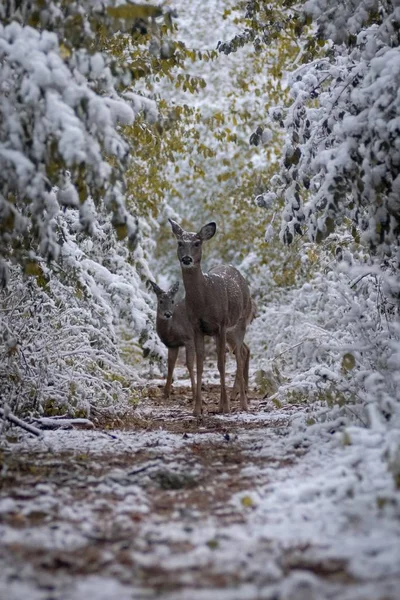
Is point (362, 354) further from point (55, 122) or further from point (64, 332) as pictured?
point (55, 122)

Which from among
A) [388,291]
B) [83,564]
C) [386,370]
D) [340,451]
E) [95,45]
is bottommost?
[83,564]

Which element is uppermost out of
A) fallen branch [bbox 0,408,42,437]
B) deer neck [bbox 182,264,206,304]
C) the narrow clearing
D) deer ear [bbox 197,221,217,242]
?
deer ear [bbox 197,221,217,242]

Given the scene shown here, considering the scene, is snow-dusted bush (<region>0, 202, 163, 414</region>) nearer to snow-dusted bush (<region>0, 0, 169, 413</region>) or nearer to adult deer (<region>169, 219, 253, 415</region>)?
snow-dusted bush (<region>0, 0, 169, 413</region>)

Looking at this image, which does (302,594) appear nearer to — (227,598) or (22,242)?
(227,598)

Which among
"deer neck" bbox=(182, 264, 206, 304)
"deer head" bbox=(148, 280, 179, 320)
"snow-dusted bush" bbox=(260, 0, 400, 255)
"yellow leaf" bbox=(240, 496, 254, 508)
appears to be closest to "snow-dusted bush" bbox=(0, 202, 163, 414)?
"deer neck" bbox=(182, 264, 206, 304)

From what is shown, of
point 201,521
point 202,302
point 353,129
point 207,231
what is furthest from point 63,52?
point 207,231

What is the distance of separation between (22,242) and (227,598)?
3875 mm

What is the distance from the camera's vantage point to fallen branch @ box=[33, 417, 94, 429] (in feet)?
21.4

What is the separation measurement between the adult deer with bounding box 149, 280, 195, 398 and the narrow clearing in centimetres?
572

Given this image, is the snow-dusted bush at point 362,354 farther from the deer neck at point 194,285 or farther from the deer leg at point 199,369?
the deer neck at point 194,285

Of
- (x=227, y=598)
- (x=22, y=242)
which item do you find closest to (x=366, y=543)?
(x=227, y=598)

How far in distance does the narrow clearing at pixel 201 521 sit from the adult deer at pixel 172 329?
18.8 ft

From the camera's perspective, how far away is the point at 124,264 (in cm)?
1005

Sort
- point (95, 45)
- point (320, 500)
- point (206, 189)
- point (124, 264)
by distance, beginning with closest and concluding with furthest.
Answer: point (320, 500), point (95, 45), point (124, 264), point (206, 189)
